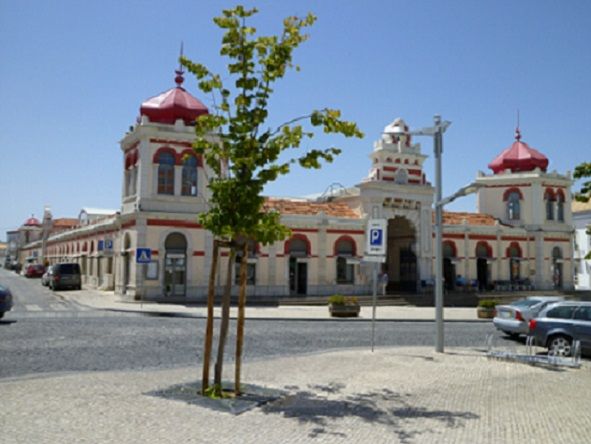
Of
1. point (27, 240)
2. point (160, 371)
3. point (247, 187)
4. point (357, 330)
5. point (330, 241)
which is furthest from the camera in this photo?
point (27, 240)

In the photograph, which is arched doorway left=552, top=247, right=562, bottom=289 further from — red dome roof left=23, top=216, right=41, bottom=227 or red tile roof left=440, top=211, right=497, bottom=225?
red dome roof left=23, top=216, right=41, bottom=227

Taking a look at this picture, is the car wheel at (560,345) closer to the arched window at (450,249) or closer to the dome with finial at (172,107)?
the dome with finial at (172,107)

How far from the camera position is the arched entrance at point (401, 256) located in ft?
129

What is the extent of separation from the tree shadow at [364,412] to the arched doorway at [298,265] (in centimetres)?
2538

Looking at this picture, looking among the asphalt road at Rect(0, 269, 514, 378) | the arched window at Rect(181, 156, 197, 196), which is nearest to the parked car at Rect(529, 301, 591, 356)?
the asphalt road at Rect(0, 269, 514, 378)

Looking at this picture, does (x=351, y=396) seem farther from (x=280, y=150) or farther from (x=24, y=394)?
(x=24, y=394)

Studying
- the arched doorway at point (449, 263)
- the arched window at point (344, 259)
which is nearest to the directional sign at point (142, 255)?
the arched window at point (344, 259)

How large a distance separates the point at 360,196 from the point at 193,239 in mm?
11910

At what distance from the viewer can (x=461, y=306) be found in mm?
36344

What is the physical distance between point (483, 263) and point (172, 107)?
25.1 m

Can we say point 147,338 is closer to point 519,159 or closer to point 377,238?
point 377,238

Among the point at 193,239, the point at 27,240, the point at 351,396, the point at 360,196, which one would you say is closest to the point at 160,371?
the point at 351,396

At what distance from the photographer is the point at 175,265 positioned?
3084 centimetres

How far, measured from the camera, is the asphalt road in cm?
1203
